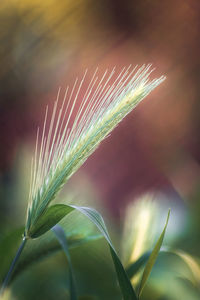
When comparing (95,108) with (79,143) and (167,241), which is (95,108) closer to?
(79,143)

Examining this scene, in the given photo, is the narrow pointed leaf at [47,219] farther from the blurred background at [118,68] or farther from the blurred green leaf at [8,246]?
the blurred background at [118,68]

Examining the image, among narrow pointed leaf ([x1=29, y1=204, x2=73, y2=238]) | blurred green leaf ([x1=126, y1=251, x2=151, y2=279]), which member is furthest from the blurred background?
narrow pointed leaf ([x1=29, y1=204, x2=73, y2=238])

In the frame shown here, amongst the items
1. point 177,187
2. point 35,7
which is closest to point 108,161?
point 177,187

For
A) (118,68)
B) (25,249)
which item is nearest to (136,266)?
(25,249)

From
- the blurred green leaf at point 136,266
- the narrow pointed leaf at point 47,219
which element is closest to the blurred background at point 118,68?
the blurred green leaf at point 136,266

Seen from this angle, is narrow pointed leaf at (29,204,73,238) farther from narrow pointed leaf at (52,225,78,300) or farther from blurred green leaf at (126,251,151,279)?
blurred green leaf at (126,251,151,279)

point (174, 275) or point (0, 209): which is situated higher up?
point (0, 209)
